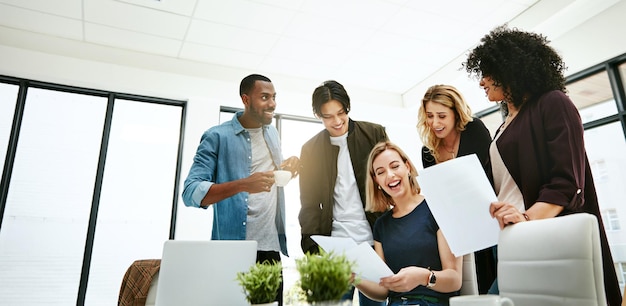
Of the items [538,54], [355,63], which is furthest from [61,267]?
[538,54]

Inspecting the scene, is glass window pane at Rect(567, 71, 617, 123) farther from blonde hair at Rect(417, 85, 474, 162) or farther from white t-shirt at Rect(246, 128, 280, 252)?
white t-shirt at Rect(246, 128, 280, 252)

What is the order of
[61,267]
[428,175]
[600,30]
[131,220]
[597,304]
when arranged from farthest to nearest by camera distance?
[131,220] < [61,267] < [600,30] < [428,175] < [597,304]

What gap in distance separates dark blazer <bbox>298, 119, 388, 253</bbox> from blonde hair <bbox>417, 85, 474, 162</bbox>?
19 cm

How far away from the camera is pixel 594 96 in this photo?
3582 millimetres

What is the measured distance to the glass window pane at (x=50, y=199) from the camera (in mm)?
3568

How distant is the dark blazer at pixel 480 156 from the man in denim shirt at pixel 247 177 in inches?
28.1

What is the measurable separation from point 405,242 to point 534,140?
502mm

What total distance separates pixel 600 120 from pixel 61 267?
16.1 ft

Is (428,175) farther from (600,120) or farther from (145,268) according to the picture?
(600,120)

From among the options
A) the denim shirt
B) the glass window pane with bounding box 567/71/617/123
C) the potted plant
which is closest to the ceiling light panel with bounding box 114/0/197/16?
the denim shirt

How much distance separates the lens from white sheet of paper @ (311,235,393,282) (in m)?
0.99

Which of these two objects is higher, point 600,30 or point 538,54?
point 600,30

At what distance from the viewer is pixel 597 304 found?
0.71 metres

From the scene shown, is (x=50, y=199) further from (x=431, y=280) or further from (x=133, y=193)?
(x=431, y=280)
